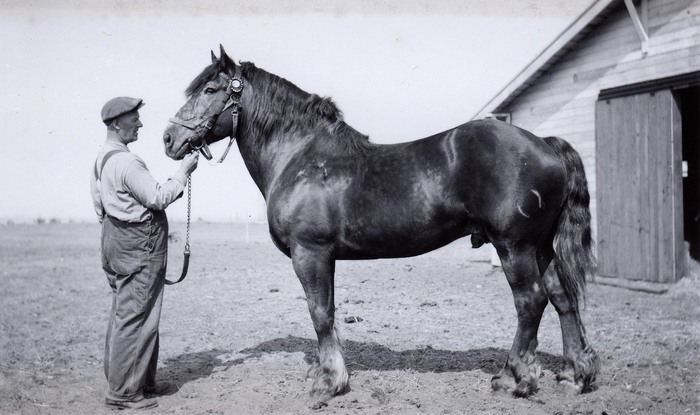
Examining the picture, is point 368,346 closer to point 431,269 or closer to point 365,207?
point 365,207

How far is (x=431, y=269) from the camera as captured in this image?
12469mm

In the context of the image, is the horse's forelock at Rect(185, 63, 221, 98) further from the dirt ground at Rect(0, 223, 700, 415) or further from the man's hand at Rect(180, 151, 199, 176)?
the dirt ground at Rect(0, 223, 700, 415)

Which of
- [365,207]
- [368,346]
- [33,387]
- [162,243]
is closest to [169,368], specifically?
[33,387]

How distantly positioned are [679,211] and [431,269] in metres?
5.39

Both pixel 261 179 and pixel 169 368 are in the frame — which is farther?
pixel 169 368

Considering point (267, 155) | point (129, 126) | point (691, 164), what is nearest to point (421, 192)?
point (267, 155)

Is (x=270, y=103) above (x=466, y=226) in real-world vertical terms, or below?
above

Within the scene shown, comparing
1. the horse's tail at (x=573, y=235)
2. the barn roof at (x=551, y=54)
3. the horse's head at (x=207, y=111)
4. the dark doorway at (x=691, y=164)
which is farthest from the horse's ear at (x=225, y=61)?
the dark doorway at (x=691, y=164)

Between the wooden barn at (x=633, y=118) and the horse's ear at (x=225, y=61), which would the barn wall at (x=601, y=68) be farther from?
the horse's ear at (x=225, y=61)

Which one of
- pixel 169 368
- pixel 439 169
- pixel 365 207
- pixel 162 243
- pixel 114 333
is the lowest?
pixel 169 368

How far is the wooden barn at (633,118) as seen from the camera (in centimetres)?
858

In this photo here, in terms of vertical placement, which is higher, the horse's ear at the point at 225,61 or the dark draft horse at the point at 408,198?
the horse's ear at the point at 225,61

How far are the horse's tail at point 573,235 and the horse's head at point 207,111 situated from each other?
2728 mm

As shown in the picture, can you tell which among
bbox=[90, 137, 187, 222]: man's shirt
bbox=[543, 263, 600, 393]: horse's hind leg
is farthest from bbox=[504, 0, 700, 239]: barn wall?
bbox=[90, 137, 187, 222]: man's shirt
